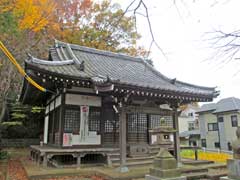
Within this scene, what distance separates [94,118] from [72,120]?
103 cm

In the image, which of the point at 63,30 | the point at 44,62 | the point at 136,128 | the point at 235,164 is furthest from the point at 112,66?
the point at 63,30

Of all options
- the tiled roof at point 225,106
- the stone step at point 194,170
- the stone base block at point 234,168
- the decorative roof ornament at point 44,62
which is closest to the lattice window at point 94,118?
the decorative roof ornament at point 44,62

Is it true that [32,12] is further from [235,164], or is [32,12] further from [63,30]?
[235,164]

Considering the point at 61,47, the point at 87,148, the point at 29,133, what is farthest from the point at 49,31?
the point at 87,148

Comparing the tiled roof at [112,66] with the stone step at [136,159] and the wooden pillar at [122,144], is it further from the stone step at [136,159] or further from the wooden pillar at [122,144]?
the stone step at [136,159]

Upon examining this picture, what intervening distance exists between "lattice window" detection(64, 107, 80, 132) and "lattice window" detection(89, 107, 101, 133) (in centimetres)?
60

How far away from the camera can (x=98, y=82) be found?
7.62m

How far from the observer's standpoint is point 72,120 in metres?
9.58

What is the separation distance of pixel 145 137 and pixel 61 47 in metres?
7.43

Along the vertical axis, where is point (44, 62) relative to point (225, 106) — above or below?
below

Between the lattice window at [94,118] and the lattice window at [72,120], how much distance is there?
0.60 metres

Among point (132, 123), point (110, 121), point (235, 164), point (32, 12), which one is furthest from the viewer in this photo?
point (32, 12)

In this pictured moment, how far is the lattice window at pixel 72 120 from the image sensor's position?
9432 mm

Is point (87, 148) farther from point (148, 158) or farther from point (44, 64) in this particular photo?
point (44, 64)
